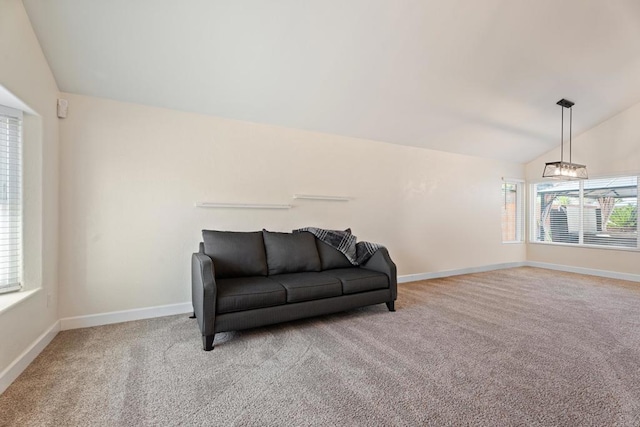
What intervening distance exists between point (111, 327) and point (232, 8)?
10.3ft

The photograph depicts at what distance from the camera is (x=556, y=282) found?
16.5 ft

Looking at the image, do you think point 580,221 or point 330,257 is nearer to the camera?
point 330,257

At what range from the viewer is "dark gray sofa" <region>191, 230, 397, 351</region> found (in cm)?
257

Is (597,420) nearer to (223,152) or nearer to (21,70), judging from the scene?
(223,152)

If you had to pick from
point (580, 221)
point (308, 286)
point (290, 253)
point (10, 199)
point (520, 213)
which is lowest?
point (308, 286)

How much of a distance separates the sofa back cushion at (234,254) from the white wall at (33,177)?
1.30 metres

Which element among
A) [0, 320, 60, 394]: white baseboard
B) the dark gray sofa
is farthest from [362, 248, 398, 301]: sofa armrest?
[0, 320, 60, 394]: white baseboard

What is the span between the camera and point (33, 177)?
2.44 m

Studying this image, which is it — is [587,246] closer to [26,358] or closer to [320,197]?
[320,197]

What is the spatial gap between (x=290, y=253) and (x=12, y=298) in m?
2.29

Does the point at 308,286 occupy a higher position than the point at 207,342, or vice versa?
the point at 308,286

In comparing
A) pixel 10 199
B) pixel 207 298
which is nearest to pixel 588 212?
pixel 207 298

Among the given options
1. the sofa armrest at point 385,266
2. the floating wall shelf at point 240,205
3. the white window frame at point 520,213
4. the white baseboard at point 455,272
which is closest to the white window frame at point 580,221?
the white window frame at point 520,213

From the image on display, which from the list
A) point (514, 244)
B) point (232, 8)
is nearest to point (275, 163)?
point (232, 8)
